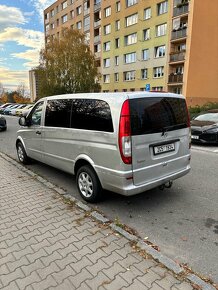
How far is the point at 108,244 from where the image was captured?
285 cm

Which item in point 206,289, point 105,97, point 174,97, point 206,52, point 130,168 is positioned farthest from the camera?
point 206,52

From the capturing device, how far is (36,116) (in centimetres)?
539

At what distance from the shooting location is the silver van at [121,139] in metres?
3.29

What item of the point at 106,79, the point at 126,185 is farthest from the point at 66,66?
the point at 126,185

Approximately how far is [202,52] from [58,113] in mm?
27512

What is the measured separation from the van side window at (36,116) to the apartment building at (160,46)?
1706 centimetres

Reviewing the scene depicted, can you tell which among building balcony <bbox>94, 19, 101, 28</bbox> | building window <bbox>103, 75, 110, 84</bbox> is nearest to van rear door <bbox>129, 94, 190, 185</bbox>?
building window <bbox>103, 75, 110, 84</bbox>

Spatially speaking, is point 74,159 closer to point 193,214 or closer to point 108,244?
point 108,244

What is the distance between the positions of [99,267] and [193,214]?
1847 mm

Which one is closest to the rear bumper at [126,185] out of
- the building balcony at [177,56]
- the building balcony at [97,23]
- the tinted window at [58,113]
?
the tinted window at [58,113]

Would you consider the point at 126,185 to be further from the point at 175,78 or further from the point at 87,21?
the point at 87,21

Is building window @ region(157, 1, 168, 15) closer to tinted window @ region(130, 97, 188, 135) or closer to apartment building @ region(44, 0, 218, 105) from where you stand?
apartment building @ region(44, 0, 218, 105)

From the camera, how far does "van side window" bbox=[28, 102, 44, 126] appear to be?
5242mm

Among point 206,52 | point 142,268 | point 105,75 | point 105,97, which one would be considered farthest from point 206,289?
point 105,75
